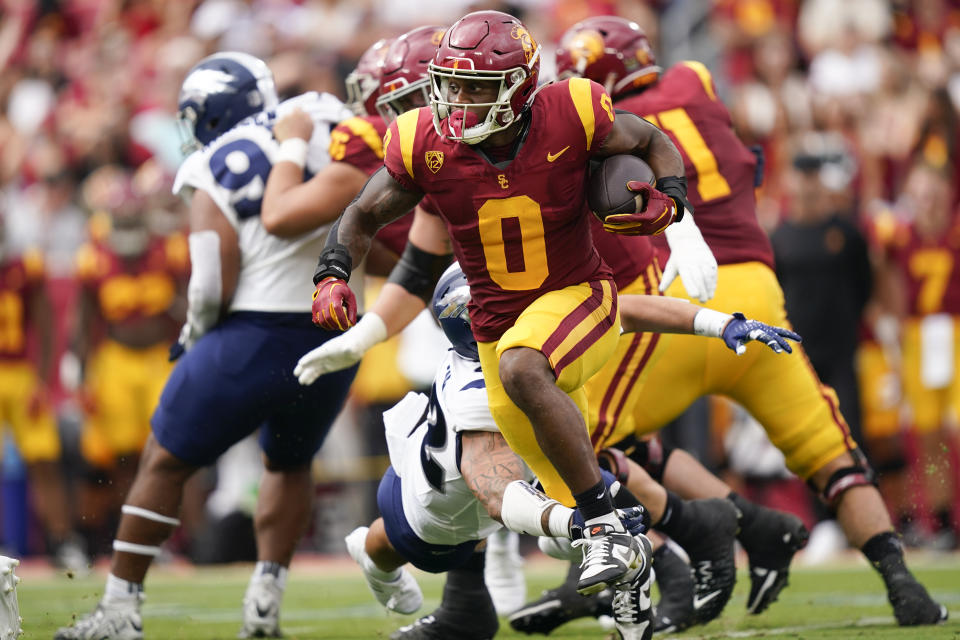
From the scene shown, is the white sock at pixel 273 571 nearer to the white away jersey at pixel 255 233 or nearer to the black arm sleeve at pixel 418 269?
the white away jersey at pixel 255 233

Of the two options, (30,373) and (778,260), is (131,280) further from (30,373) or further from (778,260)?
(778,260)

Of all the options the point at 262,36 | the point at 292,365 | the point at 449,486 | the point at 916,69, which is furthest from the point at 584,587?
the point at 262,36

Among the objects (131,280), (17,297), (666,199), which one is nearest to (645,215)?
(666,199)

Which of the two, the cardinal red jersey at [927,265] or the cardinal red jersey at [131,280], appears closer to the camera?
the cardinal red jersey at [927,265]

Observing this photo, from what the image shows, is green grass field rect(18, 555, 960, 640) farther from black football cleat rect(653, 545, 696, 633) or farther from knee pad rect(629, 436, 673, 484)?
knee pad rect(629, 436, 673, 484)

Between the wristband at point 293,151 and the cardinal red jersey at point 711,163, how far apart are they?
118 centimetres

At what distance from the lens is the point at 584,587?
3607mm

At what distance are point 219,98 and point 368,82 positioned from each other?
62 cm

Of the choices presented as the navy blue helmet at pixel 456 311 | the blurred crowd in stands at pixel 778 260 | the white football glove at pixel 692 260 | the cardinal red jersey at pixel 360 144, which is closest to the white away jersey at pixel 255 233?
the cardinal red jersey at pixel 360 144

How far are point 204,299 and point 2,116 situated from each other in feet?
28.2

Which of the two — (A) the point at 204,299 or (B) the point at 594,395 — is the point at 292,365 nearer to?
(A) the point at 204,299

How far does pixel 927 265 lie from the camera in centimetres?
863

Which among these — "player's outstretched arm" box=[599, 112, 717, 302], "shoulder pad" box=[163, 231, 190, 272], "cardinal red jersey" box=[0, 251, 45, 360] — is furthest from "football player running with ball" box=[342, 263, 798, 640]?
"cardinal red jersey" box=[0, 251, 45, 360]

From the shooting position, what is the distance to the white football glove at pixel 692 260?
164 inches
